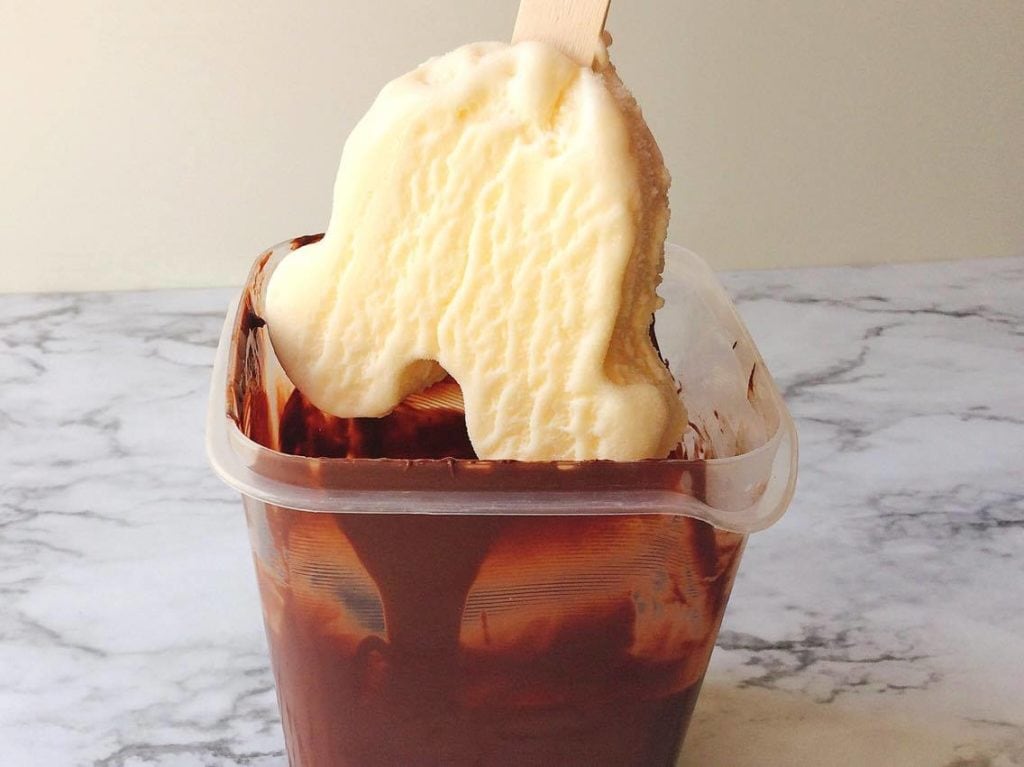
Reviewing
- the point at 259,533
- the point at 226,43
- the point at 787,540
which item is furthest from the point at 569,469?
the point at 226,43

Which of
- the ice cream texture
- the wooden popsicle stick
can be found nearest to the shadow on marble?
the ice cream texture

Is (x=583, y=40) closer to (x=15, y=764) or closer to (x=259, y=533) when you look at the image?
(x=259, y=533)

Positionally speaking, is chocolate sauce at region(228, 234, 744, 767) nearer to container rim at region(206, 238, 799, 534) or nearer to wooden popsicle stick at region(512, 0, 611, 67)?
container rim at region(206, 238, 799, 534)

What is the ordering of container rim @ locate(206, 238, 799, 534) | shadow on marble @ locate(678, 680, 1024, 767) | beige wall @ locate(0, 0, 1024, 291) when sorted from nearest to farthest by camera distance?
container rim @ locate(206, 238, 799, 534), shadow on marble @ locate(678, 680, 1024, 767), beige wall @ locate(0, 0, 1024, 291)

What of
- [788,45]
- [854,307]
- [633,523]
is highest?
[788,45]

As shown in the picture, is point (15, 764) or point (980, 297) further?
point (980, 297)

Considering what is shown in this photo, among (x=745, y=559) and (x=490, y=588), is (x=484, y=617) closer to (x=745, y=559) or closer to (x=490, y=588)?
(x=490, y=588)

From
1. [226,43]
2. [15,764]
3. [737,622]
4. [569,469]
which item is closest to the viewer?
[569,469]
